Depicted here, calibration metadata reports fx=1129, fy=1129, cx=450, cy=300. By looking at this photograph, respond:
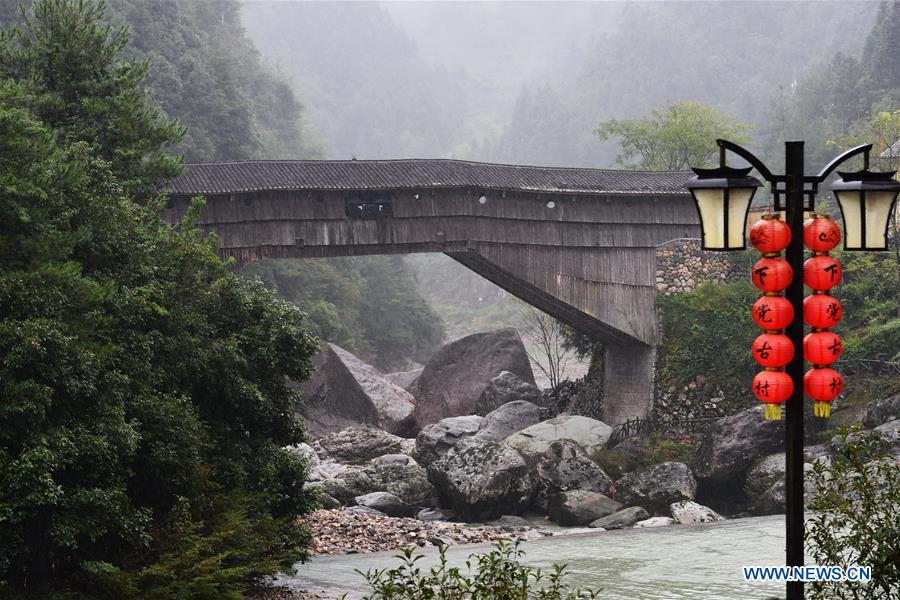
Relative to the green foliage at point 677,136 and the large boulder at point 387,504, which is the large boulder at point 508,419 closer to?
the large boulder at point 387,504

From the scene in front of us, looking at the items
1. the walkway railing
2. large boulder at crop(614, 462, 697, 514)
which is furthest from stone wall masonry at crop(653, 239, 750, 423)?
large boulder at crop(614, 462, 697, 514)

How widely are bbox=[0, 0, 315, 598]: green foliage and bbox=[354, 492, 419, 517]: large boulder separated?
5921 millimetres

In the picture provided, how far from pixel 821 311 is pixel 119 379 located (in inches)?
278

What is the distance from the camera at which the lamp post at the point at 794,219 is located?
6074 millimetres

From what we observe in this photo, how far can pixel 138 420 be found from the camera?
11.5 meters

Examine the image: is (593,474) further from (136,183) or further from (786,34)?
(786,34)

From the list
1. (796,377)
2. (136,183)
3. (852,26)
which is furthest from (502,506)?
(852,26)

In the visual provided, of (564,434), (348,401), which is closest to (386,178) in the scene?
(564,434)

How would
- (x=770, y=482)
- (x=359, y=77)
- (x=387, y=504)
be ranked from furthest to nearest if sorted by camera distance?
(x=359, y=77) → (x=770, y=482) → (x=387, y=504)

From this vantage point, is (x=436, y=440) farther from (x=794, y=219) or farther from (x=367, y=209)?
(x=794, y=219)

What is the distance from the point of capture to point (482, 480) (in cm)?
1973

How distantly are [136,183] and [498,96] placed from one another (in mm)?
120192

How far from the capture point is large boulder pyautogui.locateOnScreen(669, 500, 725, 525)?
63.1 ft

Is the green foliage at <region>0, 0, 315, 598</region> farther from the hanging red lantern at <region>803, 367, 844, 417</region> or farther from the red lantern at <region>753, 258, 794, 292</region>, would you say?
the red lantern at <region>753, 258, 794, 292</region>
